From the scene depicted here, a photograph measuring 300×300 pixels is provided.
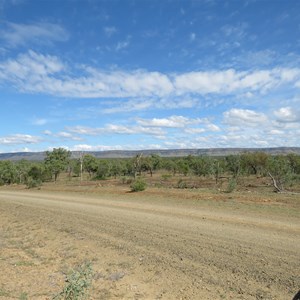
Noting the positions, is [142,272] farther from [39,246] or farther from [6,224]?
[6,224]

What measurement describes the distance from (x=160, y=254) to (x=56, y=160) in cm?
6325

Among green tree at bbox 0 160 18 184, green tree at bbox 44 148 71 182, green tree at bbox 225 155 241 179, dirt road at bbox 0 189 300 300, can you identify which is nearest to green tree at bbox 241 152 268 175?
green tree at bbox 225 155 241 179

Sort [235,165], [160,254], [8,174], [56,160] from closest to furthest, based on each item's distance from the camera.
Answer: [160,254] → [235,165] → [8,174] → [56,160]

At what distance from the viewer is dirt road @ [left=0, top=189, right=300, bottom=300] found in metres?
7.40

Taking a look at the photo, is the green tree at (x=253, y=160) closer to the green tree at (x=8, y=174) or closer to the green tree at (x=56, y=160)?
the green tree at (x=56, y=160)

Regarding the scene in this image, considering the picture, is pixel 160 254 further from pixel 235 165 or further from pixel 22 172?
pixel 22 172

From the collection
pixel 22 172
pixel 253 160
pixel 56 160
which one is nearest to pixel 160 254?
pixel 253 160

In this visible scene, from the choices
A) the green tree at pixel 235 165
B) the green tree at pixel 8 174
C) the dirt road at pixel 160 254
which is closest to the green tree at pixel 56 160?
the green tree at pixel 8 174

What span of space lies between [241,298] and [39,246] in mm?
7173

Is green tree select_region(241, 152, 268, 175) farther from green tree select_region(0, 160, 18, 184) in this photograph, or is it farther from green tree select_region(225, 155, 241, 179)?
green tree select_region(0, 160, 18, 184)

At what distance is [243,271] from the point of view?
7.95m

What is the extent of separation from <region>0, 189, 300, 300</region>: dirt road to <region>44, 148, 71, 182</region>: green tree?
52.6 metres

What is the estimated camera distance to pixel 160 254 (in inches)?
380

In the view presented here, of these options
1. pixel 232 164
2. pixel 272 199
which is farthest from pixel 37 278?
pixel 232 164
